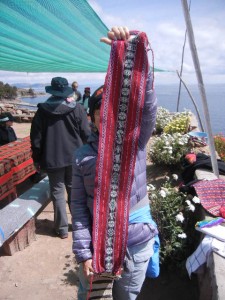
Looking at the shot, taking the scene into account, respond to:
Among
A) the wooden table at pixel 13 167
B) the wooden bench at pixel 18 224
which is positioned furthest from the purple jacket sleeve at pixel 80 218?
the wooden table at pixel 13 167

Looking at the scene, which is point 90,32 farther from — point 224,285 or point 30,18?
point 224,285

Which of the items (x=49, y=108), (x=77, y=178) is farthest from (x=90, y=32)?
(x=77, y=178)

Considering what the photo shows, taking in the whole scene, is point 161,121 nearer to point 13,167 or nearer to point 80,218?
point 13,167

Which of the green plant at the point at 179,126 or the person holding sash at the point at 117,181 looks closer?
the person holding sash at the point at 117,181

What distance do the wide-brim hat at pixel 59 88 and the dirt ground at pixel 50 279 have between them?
1812 millimetres

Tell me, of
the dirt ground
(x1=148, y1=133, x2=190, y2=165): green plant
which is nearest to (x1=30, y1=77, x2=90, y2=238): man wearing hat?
the dirt ground

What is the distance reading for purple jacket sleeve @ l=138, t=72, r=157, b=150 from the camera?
1.34m

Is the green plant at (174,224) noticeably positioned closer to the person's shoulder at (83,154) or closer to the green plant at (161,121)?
the person's shoulder at (83,154)

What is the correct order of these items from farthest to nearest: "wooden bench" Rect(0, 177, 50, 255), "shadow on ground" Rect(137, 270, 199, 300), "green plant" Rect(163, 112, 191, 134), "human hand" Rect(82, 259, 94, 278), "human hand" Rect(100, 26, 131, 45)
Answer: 1. "green plant" Rect(163, 112, 191, 134)
2. "wooden bench" Rect(0, 177, 50, 255)
3. "shadow on ground" Rect(137, 270, 199, 300)
4. "human hand" Rect(82, 259, 94, 278)
5. "human hand" Rect(100, 26, 131, 45)

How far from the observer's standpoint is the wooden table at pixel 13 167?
152 inches

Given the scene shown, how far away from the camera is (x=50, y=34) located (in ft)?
11.0

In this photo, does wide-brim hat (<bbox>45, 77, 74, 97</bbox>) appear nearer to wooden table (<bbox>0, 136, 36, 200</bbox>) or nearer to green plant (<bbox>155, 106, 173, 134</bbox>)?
wooden table (<bbox>0, 136, 36, 200</bbox>)

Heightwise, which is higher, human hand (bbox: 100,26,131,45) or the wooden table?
human hand (bbox: 100,26,131,45)

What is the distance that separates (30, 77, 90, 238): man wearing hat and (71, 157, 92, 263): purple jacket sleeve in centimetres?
183
